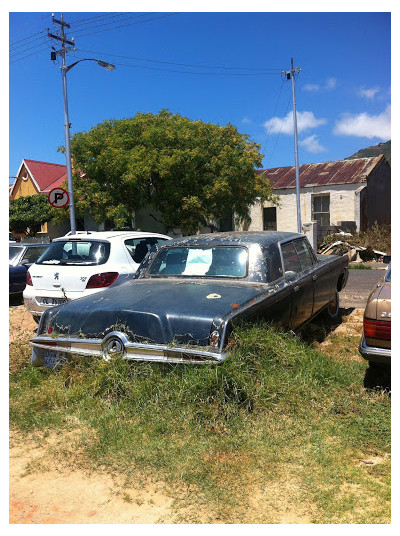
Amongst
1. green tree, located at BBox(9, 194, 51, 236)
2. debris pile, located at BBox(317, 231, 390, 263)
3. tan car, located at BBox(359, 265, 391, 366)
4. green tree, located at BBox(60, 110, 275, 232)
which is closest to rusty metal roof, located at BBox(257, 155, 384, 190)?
green tree, located at BBox(60, 110, 275, 232)

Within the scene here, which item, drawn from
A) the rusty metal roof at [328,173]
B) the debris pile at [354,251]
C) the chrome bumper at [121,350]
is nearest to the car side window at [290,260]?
the chrome bumper at [121,350]

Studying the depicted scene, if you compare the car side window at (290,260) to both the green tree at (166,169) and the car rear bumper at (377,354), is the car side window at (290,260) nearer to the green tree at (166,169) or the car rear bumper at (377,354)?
the car rear bumper at (377,354)

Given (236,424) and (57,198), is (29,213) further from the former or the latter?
(236,424)

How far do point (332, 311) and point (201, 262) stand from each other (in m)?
2.82

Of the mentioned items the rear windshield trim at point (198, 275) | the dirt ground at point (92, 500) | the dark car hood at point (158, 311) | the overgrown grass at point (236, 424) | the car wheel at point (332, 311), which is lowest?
the dirt ground at point (92, 500)

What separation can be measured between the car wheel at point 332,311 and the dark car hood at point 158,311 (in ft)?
8.51

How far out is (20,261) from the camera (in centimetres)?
1045

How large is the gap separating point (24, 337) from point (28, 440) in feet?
9.94

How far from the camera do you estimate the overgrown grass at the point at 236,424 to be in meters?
2.75

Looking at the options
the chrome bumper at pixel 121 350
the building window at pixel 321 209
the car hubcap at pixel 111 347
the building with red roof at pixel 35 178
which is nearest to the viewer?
the chrome bumper at pixel 121 350

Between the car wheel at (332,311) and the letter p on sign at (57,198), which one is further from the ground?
the letter p on sign at (57,198)

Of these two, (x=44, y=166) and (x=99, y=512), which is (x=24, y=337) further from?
(x=44, y=166)

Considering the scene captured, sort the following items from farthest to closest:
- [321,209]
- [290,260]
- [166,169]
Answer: [321,209]
[166,169]
[290,260]

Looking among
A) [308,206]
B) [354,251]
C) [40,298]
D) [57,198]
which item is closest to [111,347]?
[40,298]
